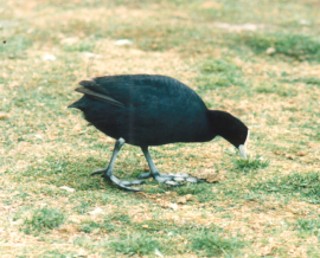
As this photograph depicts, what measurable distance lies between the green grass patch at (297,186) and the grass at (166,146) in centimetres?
1

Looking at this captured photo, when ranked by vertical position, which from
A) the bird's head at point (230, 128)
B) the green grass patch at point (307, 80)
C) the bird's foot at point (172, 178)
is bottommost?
the green grass patch at point (307, 80)

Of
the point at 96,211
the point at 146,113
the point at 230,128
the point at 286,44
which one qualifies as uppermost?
the point at 146,113

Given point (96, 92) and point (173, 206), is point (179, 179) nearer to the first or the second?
point (173, 206)

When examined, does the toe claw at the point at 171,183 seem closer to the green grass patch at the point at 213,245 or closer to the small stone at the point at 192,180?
the small stone at the point at 192,180

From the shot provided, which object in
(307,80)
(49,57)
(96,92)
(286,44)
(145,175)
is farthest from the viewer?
(286,44)

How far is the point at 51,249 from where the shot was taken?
4.73 meters

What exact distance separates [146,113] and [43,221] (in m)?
1.31

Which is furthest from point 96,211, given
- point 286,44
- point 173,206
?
point 286,44

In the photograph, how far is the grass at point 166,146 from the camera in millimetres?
5012

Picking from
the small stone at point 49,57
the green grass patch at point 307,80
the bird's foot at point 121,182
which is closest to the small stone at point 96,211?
the bird's foot at point 121,182

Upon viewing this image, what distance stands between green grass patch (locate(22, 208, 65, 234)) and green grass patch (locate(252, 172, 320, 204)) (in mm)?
1751

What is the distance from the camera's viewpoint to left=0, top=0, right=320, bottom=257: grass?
5.01 meters

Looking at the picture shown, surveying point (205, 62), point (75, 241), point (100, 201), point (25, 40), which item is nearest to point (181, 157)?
point (100, 201)

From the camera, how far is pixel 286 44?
1084cm
